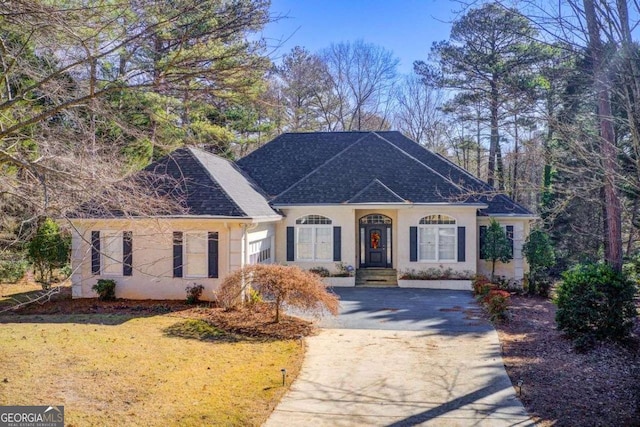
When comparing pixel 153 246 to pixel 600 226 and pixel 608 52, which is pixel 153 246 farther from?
pixel 600 226

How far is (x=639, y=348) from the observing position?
9680mm

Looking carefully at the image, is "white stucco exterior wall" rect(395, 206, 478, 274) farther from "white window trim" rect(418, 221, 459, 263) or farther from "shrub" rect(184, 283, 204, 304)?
"shrub" rect(184, 283, 204, 304)

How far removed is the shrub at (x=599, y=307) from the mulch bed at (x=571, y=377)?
0.30m

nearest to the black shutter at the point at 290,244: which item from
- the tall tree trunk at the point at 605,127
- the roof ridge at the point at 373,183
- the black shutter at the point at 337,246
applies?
the black shutter at the point at 337,246

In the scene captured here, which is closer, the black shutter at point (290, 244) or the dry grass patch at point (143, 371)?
the dry grass patch at point (143, 371)

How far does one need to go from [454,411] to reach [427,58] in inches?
1037

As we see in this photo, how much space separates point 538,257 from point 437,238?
4333 millimetres

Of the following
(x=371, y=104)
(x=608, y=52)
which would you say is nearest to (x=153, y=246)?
(x=608, y=52)

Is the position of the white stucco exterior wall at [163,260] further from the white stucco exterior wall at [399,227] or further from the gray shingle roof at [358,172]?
the gray shingle roof at [358,172]

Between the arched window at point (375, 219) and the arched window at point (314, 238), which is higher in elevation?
the arched window at point (375, 219)

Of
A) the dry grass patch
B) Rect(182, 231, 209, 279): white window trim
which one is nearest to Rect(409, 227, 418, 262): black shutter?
Rect(182, 231, 209, 279): white window trim

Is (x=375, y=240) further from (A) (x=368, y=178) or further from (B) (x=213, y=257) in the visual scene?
(B) (x=213, y=257)

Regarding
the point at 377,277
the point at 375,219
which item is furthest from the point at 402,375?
the point at 375,219

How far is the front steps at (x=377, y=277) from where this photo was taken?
18828mm
